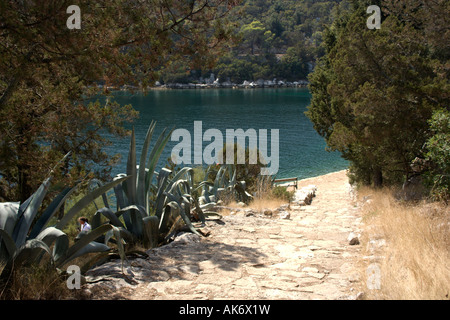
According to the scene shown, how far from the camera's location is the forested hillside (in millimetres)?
111125

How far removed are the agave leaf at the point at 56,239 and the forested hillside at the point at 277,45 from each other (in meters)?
94.4

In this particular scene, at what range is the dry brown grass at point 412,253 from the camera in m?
2.80

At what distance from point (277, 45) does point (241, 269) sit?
126 m

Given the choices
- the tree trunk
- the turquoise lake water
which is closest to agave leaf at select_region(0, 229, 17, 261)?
the tree trunk

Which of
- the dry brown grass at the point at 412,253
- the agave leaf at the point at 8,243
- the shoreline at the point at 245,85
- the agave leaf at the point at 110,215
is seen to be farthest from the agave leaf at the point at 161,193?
the shoreline at the point at 245,85

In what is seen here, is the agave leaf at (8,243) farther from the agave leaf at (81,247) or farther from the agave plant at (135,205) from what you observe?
the agave plant at (135,205)

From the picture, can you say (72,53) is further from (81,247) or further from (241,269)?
(241,269)

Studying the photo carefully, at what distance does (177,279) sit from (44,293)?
3.53 feet

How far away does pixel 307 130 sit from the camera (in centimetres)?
4316

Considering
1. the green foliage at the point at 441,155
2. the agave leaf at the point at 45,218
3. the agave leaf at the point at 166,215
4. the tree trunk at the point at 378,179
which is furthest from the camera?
the tree trunk at the point at 378,179

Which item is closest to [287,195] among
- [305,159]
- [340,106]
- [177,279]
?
[340,106]

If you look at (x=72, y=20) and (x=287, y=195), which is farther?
(x=287, y=195)

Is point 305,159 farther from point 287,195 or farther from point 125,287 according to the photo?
point 125,287

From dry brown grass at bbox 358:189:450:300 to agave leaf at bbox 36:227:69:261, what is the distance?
2.31 m
